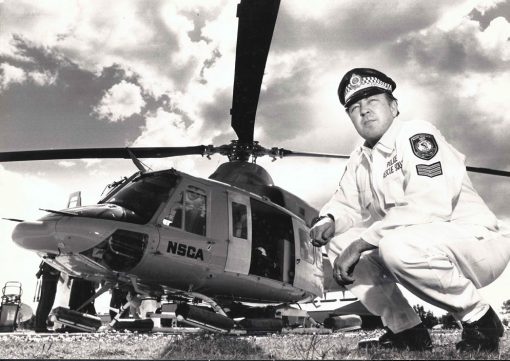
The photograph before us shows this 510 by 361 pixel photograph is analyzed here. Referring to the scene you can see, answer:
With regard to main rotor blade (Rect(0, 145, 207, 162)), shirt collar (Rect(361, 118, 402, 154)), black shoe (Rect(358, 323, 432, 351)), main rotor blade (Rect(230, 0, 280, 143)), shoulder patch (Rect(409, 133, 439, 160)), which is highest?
main rotor blade (Rect(230, 0, 280, 143))

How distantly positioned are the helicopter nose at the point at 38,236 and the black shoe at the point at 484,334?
4.15 m

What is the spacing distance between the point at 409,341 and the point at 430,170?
105 cm

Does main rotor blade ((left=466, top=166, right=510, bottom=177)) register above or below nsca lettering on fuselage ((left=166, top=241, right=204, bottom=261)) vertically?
above

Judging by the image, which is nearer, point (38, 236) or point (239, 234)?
point (38, 236)

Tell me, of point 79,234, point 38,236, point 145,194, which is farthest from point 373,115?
point 38,236

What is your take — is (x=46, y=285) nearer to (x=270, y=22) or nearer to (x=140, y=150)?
(x=140, y=150)

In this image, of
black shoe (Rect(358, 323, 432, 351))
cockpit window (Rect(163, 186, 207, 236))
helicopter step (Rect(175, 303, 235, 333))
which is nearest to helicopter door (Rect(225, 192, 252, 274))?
cockpit window (Rect(163, 186, 207, 236))

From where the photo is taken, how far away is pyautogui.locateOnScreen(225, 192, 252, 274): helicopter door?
577cm

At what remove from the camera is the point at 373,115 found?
2.65m

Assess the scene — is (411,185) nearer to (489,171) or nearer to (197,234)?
(197,234)

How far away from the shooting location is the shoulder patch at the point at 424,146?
89.0 inches

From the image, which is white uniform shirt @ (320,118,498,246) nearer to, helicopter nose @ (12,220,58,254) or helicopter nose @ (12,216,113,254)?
helicopter nose @ (12,216,113,254)

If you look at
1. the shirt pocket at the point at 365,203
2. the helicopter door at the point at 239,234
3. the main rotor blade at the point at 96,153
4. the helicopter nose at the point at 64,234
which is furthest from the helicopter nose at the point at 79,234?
the shirt pocket at the point at 365,203

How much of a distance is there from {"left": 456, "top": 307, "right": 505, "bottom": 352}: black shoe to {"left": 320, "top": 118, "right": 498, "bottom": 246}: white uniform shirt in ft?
1.64
